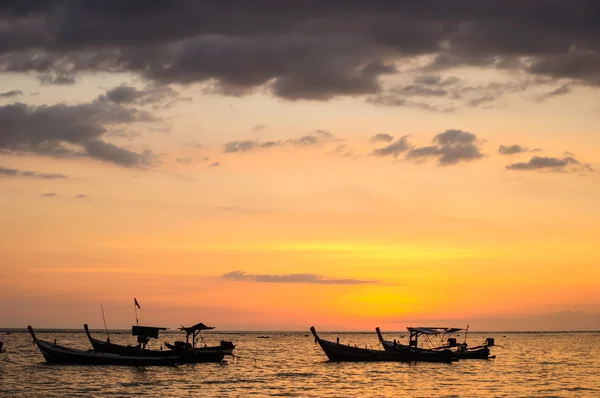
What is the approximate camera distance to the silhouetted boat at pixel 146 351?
6912cm

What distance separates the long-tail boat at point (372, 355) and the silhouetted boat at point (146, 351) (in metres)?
12.3

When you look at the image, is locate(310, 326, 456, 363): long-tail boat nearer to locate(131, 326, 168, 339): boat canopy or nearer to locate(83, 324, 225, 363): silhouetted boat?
locate(83, 324, 225, 363): silhouetted boat

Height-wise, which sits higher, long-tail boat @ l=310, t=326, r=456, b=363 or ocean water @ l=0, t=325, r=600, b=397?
long-tail boat @ l=310, t=326, r=456, b=363

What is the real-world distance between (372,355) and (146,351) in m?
26.7

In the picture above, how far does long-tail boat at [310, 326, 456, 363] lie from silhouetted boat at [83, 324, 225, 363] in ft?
40.4

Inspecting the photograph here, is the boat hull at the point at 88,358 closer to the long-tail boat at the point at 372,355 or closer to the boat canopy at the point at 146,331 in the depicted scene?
the boat canopy at the point at 146,331

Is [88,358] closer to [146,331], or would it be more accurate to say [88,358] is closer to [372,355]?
[146,331]

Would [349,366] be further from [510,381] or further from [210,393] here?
[210,393]

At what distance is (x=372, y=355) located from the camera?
8412 cm

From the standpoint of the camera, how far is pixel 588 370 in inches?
3388

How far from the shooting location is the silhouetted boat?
69.1m

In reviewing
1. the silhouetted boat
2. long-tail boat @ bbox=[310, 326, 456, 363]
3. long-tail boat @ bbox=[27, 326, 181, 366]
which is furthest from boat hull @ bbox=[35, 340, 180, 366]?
long-tail boat @ bbox=[310, 326, 456, 363]

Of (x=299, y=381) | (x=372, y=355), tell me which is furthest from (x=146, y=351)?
(x=372, y=355)

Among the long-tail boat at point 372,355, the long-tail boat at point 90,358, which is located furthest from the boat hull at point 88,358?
the long-tail boat at point 372,355
